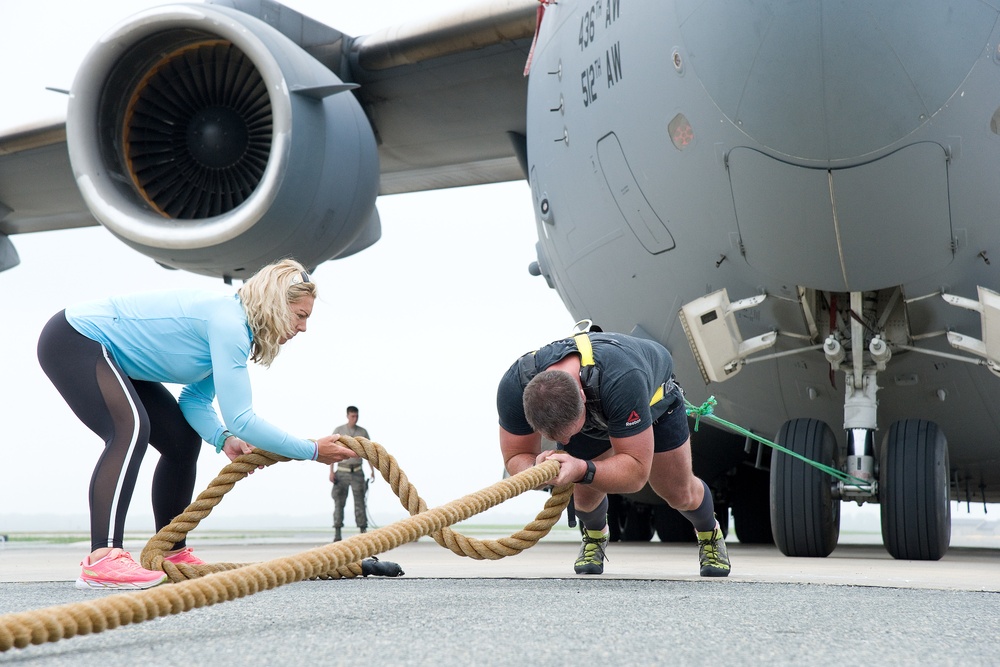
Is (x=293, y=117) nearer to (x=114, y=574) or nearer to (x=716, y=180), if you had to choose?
(x=716, y=180)

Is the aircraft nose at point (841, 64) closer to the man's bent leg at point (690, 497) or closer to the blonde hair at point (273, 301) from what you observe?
the man's bent leg at point (690, 497)

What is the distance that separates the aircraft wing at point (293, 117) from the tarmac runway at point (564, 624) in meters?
3.20

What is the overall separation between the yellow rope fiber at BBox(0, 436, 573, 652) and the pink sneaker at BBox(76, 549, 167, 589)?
213mm

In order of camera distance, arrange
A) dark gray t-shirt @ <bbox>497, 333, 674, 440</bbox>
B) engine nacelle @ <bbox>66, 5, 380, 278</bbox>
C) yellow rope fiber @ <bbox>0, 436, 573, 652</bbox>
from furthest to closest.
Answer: engine nacelle @ <bbox>66, 5, 380, 278</bbox>, dark gray t-shirt @ <bbox>497, 333, 674, 440</bbox>, yellow rope fiber @ <bbox>0, 436, 573, 652</bbox>

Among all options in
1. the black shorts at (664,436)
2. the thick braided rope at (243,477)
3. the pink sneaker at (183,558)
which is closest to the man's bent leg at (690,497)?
the black shorts at (664,436)

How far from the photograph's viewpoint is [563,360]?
3.38 meters

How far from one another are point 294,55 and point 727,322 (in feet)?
10.9

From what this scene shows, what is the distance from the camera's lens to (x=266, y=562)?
2541 millimetres

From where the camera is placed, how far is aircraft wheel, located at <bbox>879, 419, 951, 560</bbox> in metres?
4.73

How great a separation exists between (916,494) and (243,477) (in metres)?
2.96

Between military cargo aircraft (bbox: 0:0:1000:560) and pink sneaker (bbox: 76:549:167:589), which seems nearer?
pink sneaker (bbox: 76:549:167:589)

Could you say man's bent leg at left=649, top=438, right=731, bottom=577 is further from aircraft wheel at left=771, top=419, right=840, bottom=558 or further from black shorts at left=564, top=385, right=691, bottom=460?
aircraft wheel at left=771, top=419, right=840, bottom=558

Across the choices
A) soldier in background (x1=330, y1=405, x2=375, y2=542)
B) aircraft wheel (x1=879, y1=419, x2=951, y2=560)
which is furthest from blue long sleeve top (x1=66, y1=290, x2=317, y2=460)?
soldier in background (x1=330, y1=405, x2=375, y2=542)

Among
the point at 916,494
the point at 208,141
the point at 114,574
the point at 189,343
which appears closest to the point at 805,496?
the point at 916,494
